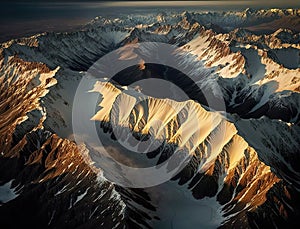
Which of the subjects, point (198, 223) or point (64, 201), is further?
point (64, 201)

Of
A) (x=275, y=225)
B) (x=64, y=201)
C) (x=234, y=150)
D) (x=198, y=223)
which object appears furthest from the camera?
(x=234, y=150)

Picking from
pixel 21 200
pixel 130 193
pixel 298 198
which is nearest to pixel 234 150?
pixel 298 198

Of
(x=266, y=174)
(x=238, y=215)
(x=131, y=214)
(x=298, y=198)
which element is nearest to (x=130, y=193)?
(x=131, y=214)

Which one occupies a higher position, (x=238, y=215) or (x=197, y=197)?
(x=238, y=215)

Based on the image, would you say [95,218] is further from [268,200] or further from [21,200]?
[268,200]

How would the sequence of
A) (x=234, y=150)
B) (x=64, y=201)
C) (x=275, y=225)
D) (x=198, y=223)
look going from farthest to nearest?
(x=234, y=150) → (x=64, y=201) → (x=198, y=223) → (x=275, y=225)

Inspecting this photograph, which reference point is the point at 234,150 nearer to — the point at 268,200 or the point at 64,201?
the point at 268,200

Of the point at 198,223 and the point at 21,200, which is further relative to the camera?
the point at 21,200

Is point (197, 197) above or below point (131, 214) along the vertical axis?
below

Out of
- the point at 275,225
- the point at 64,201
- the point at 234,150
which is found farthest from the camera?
the point at 234,150
